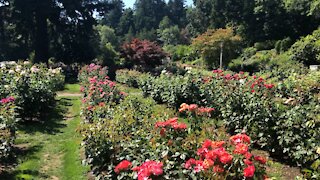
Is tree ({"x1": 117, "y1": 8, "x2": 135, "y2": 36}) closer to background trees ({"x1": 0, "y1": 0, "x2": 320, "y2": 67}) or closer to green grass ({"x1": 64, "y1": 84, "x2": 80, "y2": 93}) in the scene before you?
background trees ({"x1": 0, "y1": 0, "x2": 320, "y2": 67})

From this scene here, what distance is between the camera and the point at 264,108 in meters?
6.87

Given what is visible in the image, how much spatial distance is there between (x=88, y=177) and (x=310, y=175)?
132 inches

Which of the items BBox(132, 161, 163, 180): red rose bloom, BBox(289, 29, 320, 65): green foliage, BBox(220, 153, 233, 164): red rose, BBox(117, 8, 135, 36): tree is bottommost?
BBox(132, 161, 163, 180): red rose bloom

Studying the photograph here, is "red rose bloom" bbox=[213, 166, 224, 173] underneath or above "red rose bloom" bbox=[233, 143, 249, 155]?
underneath

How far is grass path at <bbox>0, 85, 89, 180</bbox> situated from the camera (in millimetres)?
6012

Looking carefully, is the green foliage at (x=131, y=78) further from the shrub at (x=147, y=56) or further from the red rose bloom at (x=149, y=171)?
the red rose bloom at (x=149, y=171)

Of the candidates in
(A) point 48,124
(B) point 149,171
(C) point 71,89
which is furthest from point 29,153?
(C) point 71,89

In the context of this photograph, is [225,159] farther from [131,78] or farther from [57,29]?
[57,29]

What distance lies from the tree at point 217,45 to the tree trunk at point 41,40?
41.7ft

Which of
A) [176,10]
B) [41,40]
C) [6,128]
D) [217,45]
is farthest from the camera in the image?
[176,10]

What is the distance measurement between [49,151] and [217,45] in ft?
70.2

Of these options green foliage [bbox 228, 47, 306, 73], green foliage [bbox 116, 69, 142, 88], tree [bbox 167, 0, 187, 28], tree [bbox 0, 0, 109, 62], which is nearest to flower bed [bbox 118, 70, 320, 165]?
green foliage [bbox 116, 69, 142, 88]

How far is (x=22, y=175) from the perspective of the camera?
5812 mm

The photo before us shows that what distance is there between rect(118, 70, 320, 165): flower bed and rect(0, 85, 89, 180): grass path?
11.0 feet
